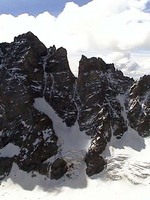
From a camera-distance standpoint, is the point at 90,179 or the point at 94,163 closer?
the point at 90,179

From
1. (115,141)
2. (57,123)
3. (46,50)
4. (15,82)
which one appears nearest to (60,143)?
(57,123)

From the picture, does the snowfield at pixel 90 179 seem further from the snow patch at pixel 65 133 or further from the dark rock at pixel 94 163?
the dark rock at pixel 94 163

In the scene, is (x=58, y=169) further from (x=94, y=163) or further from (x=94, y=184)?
(x=94, y=184)

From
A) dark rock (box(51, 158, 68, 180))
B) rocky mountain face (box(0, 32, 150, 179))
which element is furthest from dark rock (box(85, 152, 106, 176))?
dark rock (box(51, 158, 68, 180))

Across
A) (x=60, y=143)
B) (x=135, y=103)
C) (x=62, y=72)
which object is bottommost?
(x=60, y=143)

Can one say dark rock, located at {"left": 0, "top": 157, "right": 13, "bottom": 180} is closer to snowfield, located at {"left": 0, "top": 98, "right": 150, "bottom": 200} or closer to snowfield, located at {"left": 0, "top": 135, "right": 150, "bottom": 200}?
snowfield, located at {"left": 0, "top": 98, "right": 150, "bottom": 200}

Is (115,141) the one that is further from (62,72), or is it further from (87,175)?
(62,72)

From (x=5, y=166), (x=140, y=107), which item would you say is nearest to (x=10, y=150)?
(x=5, y=166)
